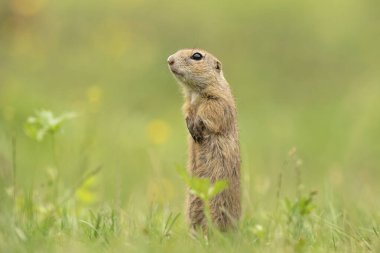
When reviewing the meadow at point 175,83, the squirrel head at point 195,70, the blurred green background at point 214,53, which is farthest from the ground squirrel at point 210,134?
the blurred green background at point 214,53

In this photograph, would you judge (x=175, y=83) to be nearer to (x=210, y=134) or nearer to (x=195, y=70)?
(x=195, y=70)

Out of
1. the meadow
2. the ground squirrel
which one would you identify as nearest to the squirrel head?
the ground squirrel

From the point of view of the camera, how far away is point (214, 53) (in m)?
14.6

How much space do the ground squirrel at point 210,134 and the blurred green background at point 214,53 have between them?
553 cm

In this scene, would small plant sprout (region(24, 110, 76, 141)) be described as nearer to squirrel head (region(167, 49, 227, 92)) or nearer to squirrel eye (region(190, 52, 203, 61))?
squirrel head (region(167, 49, 227, 92))

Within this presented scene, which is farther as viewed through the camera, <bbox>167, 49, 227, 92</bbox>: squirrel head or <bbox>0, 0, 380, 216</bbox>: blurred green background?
<bbox>0, 0, 380, 216</bbox>: blurred green background

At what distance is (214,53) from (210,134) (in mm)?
9054

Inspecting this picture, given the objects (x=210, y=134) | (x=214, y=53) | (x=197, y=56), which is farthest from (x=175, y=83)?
(x=210, y=134)

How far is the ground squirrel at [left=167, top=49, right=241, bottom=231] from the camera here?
17.8ft

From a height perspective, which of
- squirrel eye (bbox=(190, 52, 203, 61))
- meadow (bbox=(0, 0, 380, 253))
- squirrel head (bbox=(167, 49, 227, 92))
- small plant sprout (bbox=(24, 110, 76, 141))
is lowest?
meadow (bbox=(0, 0, 380, 253))

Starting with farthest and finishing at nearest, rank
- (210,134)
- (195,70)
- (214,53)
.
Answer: (214,53), (195,70), (210,134)

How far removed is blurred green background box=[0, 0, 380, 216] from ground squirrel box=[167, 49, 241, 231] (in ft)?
18.1

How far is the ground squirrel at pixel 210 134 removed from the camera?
543 centimetres

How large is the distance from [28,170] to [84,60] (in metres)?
3.99
